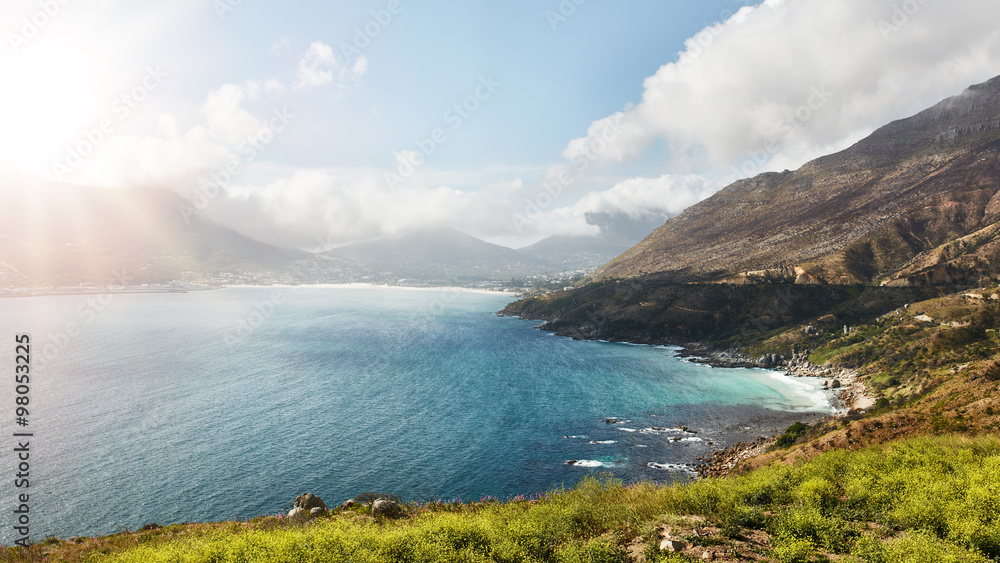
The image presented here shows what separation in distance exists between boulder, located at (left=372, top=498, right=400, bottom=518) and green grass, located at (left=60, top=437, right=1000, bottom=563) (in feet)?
41.9

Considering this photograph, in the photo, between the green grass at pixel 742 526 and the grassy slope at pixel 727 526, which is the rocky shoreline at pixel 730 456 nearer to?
the grassy slope at pixel 727 526

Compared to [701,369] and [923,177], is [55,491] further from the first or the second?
[923,177]

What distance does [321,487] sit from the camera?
44.7 meters

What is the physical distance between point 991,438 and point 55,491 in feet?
270

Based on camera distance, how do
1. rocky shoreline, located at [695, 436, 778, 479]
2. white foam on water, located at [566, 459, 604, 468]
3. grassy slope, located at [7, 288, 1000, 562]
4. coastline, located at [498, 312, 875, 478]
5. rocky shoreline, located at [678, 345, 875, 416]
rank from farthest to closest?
rocky shoreline, located at [678, 345, 875, 416]
coastline, located at [498, 312, 875, 478]
white foam on water, located at [566, 459, 604, 468]
rocky shoreline, located at [695, 436, 778, 479]
grassy slope, located at [7, 288, 1000, 562]

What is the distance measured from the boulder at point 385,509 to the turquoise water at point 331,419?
10.9 metres

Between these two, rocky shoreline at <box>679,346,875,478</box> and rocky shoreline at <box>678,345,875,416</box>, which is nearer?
rocky shoreline at <box>679,346,875,478</box>

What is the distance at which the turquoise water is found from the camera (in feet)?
145

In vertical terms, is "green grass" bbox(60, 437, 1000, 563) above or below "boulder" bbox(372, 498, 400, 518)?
above

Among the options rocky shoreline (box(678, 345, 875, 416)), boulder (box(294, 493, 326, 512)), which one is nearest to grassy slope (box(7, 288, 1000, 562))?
boulder (box(294, 493, 326, 512))

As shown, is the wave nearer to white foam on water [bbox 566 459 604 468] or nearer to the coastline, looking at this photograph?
the coastline

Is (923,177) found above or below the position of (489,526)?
above

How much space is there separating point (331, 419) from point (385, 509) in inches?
1473

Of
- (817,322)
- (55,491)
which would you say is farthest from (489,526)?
(817,322)
